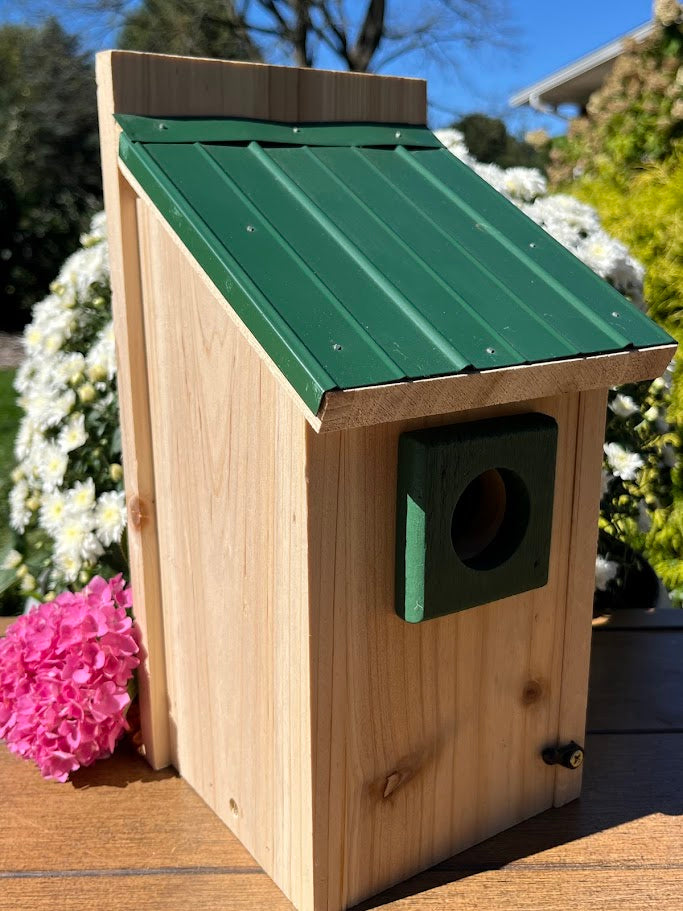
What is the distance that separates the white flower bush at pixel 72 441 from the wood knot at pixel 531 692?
1.08 meters

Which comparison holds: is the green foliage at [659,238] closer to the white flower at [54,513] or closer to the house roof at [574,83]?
the white flower at [54,513]

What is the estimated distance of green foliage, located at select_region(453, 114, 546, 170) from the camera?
1880cm

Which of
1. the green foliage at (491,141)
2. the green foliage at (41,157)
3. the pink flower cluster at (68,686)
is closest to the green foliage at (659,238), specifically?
the pink flower cluster at (68,686)

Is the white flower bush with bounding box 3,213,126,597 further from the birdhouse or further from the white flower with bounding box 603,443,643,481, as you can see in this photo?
the white flower with bounding box 603,443,643,481

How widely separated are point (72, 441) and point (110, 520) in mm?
288

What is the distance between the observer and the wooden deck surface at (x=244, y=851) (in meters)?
1.43

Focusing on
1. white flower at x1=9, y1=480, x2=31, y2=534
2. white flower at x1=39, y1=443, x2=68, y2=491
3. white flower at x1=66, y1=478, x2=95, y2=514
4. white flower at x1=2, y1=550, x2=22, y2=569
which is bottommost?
white flower at x1=2, y1=550, x2=22, y2=569

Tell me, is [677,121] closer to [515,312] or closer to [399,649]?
[515,312]

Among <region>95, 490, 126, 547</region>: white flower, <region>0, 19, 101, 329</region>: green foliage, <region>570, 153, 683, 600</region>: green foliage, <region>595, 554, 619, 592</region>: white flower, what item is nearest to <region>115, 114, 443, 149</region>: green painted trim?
<region>95, 490, 126, 547</region>: white flower

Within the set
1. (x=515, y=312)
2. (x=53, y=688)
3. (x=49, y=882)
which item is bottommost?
(x=49, y=882)

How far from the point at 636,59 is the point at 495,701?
147 inches

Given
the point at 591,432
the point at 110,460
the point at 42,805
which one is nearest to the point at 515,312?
the point at 591,432

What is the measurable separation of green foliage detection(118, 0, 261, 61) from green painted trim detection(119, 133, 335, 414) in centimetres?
1485

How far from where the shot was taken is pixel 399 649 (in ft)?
4.49
